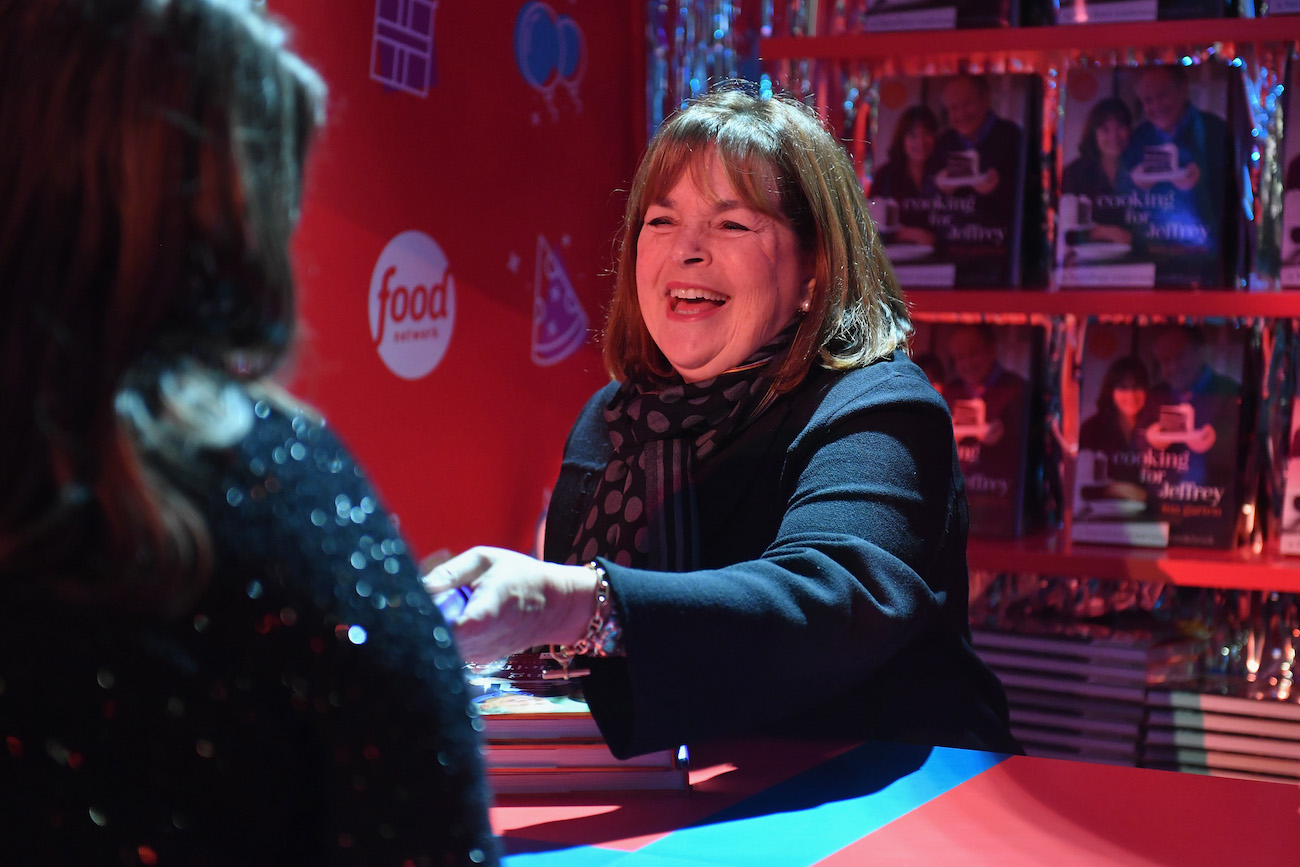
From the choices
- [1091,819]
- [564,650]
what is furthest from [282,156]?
[1091,819]

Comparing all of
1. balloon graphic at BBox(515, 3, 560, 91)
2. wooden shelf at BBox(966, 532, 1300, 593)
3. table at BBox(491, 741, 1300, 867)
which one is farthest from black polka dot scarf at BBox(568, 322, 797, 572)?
balloon graphic at BBox(515, 3, 560, 91)

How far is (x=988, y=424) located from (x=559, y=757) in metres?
1.71

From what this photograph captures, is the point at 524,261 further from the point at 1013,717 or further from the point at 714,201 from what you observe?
the point at 1013,717

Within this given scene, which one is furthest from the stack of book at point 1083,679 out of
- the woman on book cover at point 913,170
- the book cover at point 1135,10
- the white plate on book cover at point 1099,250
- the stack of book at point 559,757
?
the stack of book at point 559,757

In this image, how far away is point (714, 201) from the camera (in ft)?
6.27

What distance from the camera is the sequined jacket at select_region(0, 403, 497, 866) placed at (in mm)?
578

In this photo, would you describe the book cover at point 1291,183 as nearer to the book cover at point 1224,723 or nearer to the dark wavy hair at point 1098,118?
the dark wavy hair at point 1098,118

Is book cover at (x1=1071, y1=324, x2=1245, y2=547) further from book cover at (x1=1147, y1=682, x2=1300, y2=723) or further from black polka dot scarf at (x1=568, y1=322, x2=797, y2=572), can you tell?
black polka dot scarf at (x1=568, y1=322, x2=797, y2=572)

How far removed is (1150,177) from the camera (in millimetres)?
2527

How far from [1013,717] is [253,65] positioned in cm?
235

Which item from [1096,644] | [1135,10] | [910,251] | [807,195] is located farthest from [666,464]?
[1135,10]

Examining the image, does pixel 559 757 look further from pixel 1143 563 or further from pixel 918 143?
pixel 918 143

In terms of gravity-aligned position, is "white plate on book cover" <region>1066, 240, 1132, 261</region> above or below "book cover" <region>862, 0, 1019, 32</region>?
below

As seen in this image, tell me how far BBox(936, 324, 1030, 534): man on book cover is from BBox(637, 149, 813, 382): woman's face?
88 centimetres
